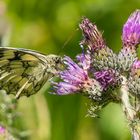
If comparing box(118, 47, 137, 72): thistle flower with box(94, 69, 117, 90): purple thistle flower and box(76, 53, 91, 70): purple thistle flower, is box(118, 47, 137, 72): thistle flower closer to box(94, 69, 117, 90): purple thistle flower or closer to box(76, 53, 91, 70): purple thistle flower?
box(94, 69, 117, 90): purple thistle flower

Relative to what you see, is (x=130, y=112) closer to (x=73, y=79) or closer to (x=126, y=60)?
(x=126, y=60)

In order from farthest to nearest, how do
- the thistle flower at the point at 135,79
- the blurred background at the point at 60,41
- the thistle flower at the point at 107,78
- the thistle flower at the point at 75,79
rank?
the blurred background at the point at 60,41
the thistle flower at the point at 75,79
the thistle flower at the point at 107,78
the thistle flower at the point at 135,79

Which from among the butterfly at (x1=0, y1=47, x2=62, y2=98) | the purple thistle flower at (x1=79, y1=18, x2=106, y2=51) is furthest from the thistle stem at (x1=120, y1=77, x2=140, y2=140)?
the butterfly at (x1=0, y1=47, x2=62, y2=98)

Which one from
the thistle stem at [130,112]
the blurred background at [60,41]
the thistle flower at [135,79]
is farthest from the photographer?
the blurred background at [60,41]

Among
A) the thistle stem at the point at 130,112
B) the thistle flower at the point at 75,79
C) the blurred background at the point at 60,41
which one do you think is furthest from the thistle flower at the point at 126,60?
the blurred background at the point at 60,41

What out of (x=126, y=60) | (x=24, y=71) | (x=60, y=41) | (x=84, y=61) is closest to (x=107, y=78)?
(x=126, y=60)

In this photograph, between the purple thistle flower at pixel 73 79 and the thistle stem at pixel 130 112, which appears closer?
the thistle stem at pixel 130 112

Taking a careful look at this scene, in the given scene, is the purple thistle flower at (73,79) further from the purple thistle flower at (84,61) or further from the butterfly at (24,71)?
the butterfly at (24,71)
